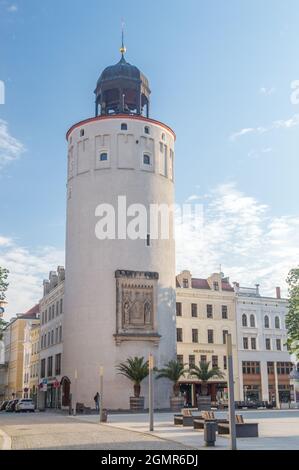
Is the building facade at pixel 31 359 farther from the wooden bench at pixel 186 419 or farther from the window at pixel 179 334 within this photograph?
the wooden bench at pixel 186 419

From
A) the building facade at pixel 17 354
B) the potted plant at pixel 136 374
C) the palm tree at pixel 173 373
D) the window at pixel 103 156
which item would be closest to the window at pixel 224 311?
the palm tree at pixel 173 373

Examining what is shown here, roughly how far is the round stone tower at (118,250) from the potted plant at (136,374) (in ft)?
3.58

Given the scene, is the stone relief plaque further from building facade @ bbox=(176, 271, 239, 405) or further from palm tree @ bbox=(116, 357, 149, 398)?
building facade @ bbox=(176, 271, 239, 405)

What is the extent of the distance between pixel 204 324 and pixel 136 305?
759 inches

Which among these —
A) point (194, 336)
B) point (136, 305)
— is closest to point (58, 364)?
point (136, 305)

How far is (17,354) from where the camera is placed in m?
104

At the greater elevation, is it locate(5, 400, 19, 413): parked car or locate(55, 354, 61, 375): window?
locate(55, 354, 61, 375): window

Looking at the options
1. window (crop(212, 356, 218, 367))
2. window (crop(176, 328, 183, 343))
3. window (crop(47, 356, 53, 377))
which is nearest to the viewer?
window (crop(47, 356, 53, 377))

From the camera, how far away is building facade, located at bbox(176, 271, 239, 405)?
66.9 meters

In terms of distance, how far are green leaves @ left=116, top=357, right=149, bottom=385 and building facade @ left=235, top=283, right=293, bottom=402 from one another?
2318 centimetres

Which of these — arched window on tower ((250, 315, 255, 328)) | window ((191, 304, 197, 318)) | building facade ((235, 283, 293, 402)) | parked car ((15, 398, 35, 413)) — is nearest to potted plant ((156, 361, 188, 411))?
parked car ((15, 398, 35, 413))

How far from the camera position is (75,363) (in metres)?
52.1
